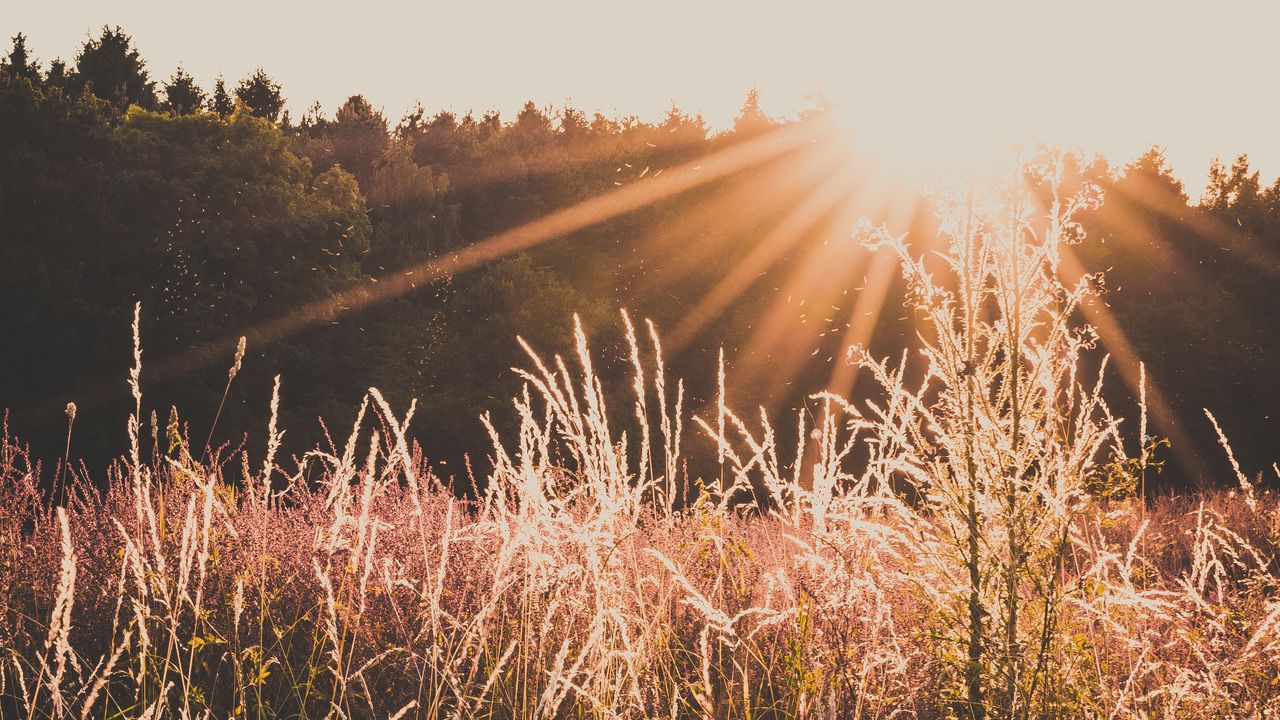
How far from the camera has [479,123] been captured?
32.1 metres

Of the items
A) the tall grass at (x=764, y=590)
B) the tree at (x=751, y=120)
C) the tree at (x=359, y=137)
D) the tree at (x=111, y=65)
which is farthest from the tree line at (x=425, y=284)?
the tree at (x=111, y=65)

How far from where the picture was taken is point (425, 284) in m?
20.9

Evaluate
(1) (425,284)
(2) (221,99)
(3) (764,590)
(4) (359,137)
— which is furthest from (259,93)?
(3) (764,590)

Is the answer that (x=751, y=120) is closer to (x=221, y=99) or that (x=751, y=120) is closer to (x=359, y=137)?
(x=359, y=137)

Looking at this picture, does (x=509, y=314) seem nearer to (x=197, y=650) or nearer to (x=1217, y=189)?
(x=197, y=650)

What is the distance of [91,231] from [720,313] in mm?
14011

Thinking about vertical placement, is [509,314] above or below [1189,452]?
above

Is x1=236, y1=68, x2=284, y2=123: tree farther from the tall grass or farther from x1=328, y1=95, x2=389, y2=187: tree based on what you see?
the tall grass

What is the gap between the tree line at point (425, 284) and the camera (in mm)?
16328

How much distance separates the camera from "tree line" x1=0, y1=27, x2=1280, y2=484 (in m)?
16.3

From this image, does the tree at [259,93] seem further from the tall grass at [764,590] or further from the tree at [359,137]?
the tall grass at [764,590]

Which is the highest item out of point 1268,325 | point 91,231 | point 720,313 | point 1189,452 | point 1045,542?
point 91,231

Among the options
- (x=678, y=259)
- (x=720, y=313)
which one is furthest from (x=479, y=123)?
(x=720, y=313)

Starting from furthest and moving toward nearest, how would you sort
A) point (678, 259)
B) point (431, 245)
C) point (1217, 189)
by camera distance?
point (1217, 189) < point (431, 245) < point (678, 259)
